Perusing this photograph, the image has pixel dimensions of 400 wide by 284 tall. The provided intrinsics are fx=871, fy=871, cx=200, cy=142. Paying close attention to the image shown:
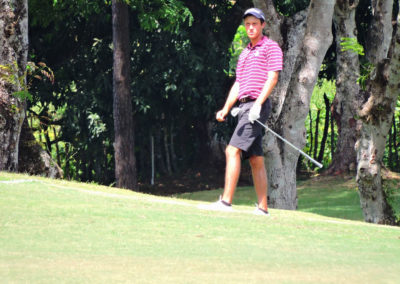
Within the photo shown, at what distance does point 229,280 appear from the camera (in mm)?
6043

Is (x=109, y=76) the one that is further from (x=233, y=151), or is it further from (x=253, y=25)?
(x=233, y=151)

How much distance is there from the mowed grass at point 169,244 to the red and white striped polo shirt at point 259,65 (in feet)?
4.52

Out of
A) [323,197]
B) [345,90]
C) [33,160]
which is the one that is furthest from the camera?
[345,90]

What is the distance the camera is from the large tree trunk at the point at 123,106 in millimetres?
20672

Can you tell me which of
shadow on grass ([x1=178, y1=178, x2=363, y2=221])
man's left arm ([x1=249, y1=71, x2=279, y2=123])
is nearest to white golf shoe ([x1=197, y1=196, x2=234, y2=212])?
man's left arm ([x1=249, y1=71, x2=279, y2=123])

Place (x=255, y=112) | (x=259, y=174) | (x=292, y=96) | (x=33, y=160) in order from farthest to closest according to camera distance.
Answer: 1. (x=33, y=160)
2. (x=292, y=96)
3. (x=259, y=174)
4. (x=255, y=112)

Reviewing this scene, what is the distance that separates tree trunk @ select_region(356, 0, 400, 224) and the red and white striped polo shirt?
3.89 meters

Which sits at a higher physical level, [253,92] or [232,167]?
[253,92]

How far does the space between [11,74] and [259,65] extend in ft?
19.9

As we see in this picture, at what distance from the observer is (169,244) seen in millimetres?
7488

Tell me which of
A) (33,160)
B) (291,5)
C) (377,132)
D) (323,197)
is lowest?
(323,197)

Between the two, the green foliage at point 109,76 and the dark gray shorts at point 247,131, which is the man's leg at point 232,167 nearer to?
the dark gray shorts at point 247,131

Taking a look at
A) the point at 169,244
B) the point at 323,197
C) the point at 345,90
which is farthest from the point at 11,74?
the point at 345,90

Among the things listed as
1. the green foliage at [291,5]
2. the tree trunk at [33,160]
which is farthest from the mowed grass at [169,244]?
the green foliage at [291,5]
